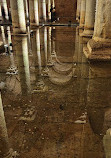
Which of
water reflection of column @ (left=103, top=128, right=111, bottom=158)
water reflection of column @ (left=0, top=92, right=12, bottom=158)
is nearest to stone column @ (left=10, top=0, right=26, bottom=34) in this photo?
water reflection of column @ (left=0, top=92, right=12, bottom=158)

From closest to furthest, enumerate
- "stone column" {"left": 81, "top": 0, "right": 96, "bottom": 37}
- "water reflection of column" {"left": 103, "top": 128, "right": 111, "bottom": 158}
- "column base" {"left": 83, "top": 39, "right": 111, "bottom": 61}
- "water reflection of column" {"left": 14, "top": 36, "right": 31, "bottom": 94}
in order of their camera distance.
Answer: "water reflection of column" {"left": 103, "top": 128, "right": 111, "bottom": 158} → "water reflection of column" {"left": 14, "top": 36, "right": 31, "bottom": 94} → "column base" {"left": 83, "top": 39, "right": 111, "bottom": 61} → "stone column" {"left": 81, "top": 0, "right": 96, "bottom": 37}

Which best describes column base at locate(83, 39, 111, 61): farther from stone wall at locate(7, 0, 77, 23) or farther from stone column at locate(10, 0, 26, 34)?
stone wall at locate(7, 0, 77, 23)

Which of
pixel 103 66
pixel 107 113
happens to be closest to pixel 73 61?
pixel 103 66

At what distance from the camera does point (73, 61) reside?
5.59 metres

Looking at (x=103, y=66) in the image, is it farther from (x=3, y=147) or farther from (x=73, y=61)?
(x=3, y=147)

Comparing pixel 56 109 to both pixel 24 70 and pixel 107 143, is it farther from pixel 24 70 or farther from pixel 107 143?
pixel 24 70

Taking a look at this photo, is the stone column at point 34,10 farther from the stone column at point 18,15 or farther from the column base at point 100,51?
the column base at point 100,51

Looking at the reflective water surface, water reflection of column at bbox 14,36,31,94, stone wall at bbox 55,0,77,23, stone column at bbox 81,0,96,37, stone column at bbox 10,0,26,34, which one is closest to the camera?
the reflective water surface

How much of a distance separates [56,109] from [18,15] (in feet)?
28.5

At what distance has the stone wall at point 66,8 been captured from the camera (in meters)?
27.2

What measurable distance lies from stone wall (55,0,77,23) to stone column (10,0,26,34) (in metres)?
18.2

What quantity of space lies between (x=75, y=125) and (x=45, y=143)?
1.86 ft

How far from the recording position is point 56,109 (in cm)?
294

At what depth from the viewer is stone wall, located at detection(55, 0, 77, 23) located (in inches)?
1072
